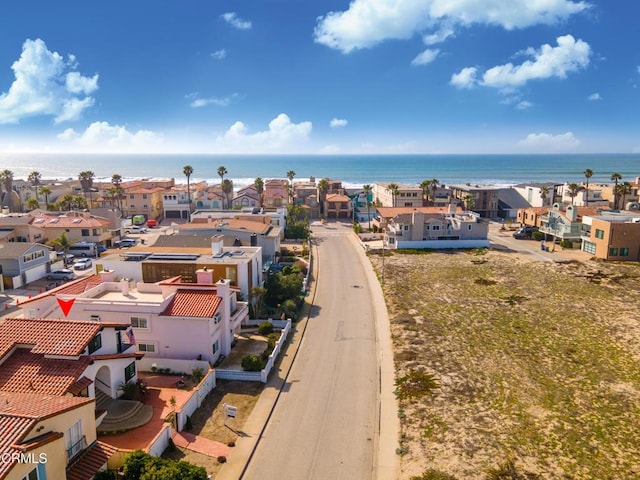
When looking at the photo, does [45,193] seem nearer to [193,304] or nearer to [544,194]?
[193,304]

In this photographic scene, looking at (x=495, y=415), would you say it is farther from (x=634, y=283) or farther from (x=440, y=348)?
(x=634, y=283)

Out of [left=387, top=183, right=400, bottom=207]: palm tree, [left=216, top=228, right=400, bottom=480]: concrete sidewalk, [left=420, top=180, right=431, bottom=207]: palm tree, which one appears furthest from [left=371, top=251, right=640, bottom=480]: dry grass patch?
[left=420, top=180, right=431, bottom=207]: palm tree

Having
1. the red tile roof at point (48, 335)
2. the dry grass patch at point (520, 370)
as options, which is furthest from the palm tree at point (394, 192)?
the red tile roof at point (48, 335)

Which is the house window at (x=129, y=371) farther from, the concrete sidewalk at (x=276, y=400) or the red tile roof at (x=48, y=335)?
the concrete sidewalk at (x=276, y=400)

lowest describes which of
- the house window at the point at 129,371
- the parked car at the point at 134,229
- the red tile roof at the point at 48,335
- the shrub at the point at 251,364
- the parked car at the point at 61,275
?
the shrub at the point at 251,364

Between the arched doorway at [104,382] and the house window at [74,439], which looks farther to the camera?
the arched doorway at [104,382]

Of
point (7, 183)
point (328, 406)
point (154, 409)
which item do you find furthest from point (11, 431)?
point (7, 183)
